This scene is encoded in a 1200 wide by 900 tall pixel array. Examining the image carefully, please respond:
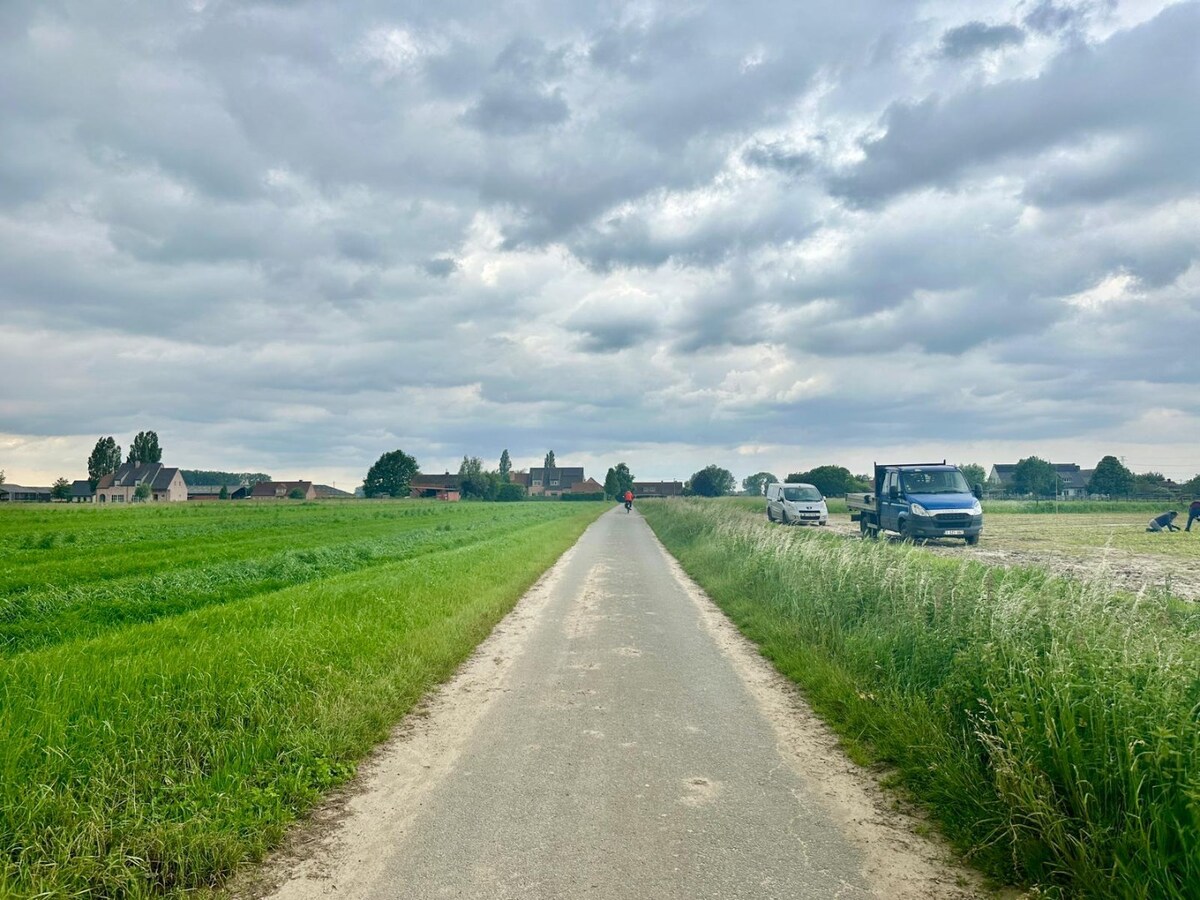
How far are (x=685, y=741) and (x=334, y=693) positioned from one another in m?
3.31

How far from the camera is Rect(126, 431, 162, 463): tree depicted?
127500 millimetres

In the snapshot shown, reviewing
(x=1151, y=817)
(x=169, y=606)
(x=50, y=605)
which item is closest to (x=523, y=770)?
(x=1151, y=817)

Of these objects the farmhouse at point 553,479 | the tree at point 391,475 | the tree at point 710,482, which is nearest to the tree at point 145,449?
the tree at point 391,475

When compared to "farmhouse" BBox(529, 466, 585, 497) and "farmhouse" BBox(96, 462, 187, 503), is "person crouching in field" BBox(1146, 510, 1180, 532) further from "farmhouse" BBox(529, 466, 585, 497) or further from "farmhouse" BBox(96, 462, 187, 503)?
"farmhouse" BBox(529, 466, 585, 497)

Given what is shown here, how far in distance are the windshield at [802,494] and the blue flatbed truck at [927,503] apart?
1299cm

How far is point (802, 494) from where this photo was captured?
133ft

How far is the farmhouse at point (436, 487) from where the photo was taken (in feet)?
448

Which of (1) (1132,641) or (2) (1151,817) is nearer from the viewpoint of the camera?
(2) (1151,817)

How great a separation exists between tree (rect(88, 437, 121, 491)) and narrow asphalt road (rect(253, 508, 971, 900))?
147m

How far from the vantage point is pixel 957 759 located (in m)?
5.07

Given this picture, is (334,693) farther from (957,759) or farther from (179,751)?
(957,759)

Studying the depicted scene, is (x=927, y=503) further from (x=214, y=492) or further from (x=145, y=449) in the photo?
(x=214, y=492)

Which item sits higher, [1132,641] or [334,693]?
[1132,641]

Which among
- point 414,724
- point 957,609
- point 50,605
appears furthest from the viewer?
point 50,605
